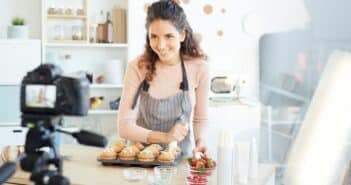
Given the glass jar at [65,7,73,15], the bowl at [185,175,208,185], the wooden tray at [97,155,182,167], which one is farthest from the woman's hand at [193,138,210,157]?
the glass jar at [65,7,73,15]

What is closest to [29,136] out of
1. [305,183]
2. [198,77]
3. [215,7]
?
[198,77]

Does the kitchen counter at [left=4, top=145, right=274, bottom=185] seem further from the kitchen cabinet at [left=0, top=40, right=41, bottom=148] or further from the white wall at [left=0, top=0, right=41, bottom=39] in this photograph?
the white wall at [left=0, top=0, right=41, bottom=39]

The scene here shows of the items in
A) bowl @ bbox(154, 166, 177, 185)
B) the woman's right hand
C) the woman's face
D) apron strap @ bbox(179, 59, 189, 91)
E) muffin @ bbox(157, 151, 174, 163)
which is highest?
the woman's face

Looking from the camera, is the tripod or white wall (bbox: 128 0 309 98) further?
white wall (bbox: 128 0 309 98)

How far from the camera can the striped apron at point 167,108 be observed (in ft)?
7.82

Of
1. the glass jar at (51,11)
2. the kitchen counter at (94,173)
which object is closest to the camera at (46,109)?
the kitchen counter at (94,173)

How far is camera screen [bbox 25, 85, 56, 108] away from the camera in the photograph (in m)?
1.20

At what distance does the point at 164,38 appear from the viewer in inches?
89.5

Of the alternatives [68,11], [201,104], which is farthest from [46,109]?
[68,11]

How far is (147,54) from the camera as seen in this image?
2426mm

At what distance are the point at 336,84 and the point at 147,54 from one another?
174 cm

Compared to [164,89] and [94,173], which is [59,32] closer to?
[164,89]

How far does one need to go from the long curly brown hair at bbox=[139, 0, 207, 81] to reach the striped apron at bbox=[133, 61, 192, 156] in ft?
0.27

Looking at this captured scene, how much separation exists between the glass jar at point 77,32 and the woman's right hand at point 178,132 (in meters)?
2.40
